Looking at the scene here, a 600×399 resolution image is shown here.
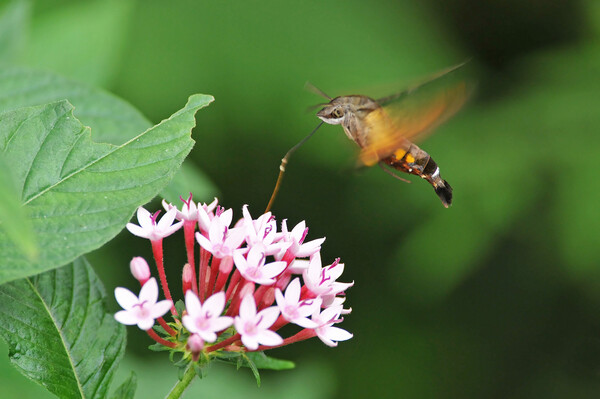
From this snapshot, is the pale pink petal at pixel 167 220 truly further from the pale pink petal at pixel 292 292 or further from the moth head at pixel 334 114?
the moth head at pixel 334 114

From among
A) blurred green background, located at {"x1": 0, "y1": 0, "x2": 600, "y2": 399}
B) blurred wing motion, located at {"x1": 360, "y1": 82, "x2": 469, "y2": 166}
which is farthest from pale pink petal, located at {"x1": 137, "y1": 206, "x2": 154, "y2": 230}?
blurred green background, located at {"x1": 0, "y1": 0, "x2": 600, "y2": 399}

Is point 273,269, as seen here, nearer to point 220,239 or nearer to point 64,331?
point 220,239

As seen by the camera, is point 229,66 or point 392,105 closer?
point 392,105

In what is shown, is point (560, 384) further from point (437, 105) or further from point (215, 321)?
point (215, 321)

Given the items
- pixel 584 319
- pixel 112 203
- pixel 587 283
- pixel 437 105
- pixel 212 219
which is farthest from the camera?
pixel 584 319

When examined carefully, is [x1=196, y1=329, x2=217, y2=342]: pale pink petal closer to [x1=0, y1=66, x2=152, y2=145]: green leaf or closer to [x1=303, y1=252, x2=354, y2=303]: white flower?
[x1=303, y1=252, x2=354, y2=303]: white flower

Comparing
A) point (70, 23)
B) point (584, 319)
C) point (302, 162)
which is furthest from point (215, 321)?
point (584, 319)

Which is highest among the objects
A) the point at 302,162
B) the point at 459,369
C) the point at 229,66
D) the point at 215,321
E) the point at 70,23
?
the point at 215,321
